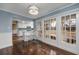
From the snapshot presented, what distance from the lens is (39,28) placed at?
2.15 m

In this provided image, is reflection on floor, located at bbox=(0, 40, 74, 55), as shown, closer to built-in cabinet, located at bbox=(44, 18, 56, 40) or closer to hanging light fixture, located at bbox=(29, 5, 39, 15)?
built-in cabinet, located at bbox=(44, 18, 56, 40)

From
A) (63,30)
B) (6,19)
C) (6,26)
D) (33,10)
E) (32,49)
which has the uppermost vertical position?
(33,10)

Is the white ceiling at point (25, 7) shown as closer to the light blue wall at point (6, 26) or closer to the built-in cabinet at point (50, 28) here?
the light blue wall at point (6, 26)

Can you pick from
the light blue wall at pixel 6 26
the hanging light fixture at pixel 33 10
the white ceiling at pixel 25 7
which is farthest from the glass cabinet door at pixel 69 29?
the light blue wall at pixel 6 26

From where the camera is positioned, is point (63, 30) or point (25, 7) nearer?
point (25, 7)

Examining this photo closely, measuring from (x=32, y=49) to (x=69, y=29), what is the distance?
0.90m

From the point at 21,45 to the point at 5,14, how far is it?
0.78 metres

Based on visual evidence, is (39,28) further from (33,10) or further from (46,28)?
(33,10)

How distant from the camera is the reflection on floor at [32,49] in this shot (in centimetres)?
186

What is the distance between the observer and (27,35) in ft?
6.76

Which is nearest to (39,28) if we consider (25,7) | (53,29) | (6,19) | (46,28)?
(46,28)

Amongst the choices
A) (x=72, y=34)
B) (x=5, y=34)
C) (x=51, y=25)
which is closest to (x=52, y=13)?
(x=51, y=25)
